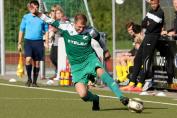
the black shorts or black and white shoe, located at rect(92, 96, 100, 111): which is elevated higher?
the black shorts

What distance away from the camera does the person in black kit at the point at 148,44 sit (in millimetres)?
18281

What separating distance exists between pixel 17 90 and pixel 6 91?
357mm

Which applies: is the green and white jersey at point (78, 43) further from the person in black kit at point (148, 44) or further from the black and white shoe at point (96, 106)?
the person in black kit at point (148, 44)

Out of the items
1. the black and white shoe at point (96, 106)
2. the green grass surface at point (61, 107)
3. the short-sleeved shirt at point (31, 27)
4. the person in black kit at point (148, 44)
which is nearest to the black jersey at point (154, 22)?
the person in black kit at point (148, 44)

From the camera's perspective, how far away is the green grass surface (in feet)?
44.4

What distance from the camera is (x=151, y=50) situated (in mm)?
18516

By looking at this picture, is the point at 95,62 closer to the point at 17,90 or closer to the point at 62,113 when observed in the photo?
the point at 62,113

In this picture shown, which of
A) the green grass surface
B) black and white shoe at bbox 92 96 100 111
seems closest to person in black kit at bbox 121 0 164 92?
the green grass surface

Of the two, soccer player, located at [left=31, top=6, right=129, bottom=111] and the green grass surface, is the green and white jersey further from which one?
the green grass surface

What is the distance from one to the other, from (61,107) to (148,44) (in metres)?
4.27

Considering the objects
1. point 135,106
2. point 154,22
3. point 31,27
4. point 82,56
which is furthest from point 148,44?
point 135,106

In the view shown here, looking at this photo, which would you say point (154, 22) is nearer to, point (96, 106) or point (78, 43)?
point (78, 43)

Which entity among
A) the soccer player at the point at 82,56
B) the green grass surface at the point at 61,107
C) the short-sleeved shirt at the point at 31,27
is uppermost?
the short-sleeved shirt at the point at 31,27

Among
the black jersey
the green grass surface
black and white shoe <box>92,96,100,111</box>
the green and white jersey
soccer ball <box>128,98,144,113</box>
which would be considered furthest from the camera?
the black jersey
